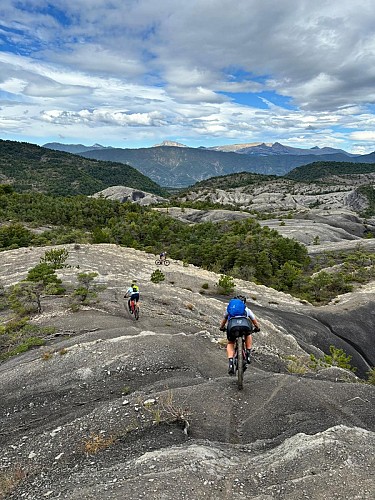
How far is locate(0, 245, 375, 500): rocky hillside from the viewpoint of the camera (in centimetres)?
639

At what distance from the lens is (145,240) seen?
74938 mm

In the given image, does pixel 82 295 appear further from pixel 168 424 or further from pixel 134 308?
pixel 168 424

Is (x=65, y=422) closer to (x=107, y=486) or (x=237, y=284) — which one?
(x=107, y=486)

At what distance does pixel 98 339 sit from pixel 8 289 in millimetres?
16727

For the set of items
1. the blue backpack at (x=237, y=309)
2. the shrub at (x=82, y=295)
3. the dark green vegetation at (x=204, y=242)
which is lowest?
the dark green vegetation at (x=204, y=242)

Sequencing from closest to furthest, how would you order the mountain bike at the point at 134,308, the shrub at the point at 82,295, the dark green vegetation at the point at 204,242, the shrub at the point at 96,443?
the shrub at the point at 96,443 < the mountain bike at the point at 134,308 < the shrub at the point at 82,295 < the dark green vegetation at the point at 204,242

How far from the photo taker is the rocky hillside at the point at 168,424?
639 cm

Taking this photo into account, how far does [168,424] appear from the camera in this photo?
27.8 feet

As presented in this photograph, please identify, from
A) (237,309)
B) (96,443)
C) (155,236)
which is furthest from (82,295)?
(155,236)

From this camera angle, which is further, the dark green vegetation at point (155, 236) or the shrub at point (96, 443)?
the dark green vegetation at point (155, 236)

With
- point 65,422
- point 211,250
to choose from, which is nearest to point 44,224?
point 211,250

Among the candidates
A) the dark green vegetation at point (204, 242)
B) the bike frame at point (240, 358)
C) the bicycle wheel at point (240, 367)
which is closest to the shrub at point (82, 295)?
the bike frame at point (240, 358)

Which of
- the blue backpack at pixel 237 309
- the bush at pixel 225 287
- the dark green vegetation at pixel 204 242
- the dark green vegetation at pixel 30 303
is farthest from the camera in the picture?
the dark green vegetation at pixel 204 242

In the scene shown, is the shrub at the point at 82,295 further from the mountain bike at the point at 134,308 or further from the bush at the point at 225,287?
the bush at the point at 225,287
